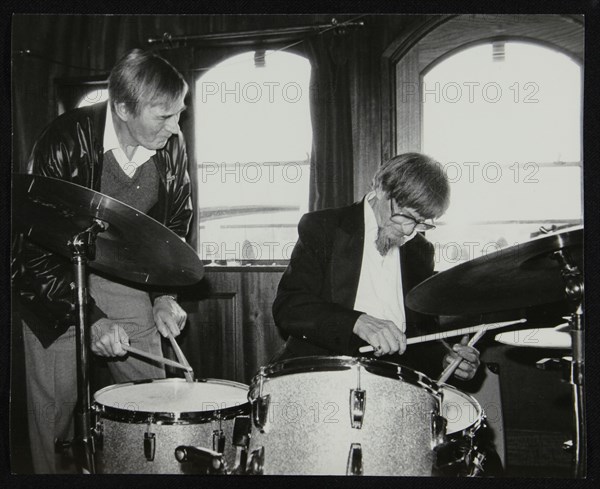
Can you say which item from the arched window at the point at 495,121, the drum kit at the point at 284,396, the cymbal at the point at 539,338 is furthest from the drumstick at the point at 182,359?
the cymbal at the point at 539,338

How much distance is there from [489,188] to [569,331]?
0.41 metres

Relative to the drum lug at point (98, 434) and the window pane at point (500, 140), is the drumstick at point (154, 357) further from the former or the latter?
the window pane at point (500, 140)

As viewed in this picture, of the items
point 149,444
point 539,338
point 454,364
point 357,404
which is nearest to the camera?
point 357,404

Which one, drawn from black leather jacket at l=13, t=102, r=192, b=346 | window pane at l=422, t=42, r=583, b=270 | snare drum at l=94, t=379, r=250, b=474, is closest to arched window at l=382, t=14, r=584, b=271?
window pane at l=422, t=42, r=583, b=270

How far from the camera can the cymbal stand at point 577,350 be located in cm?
151

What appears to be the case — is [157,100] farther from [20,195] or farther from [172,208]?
[20,195]

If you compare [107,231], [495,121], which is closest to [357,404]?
[107,231]

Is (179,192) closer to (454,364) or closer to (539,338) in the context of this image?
(454,364)

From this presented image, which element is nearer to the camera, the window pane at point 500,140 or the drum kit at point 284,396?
the drum kit at point 284,396

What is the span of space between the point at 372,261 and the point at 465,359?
344 mm

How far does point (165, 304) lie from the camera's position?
172 centimetres

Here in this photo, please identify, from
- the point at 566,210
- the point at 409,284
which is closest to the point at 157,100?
the point at 409,284

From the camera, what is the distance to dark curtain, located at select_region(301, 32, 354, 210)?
5.56 ft

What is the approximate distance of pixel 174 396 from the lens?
1580 mm
